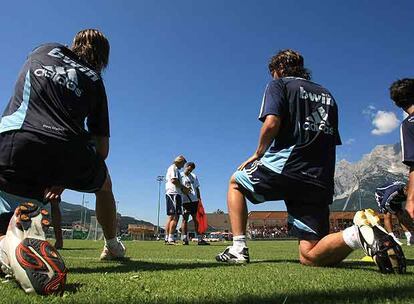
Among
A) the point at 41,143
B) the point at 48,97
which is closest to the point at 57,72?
the point at 48,97

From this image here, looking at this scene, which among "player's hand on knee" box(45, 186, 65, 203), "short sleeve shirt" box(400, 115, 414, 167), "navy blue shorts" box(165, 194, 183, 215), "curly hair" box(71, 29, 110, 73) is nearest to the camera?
"player's hand on knee" box(45, 186, 65, 203)

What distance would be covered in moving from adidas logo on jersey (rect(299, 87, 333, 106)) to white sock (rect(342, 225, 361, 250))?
1.52 metres

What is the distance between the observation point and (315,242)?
4020 millimetres

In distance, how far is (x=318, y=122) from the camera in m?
4.28

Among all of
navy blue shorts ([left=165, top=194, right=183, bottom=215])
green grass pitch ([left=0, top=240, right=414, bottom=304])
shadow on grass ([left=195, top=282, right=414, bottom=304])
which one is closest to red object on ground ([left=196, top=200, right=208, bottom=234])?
navy blue shorts ([left=165, top=194, right=183, bottom=215])

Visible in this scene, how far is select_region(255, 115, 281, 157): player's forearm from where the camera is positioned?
A: 426 centimetres

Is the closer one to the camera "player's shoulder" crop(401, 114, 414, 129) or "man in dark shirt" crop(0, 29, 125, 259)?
"man in dark shirt" crop(0, 29, 125, 259)

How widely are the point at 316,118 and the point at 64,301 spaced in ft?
10.1

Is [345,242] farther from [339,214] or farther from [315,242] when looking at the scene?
[339,214]

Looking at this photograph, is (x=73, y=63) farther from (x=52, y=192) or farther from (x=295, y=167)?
(x=295, y=167)

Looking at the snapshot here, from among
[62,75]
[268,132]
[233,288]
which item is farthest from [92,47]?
[233,288]

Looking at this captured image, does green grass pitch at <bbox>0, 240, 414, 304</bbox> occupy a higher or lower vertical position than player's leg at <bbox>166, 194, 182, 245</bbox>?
lower

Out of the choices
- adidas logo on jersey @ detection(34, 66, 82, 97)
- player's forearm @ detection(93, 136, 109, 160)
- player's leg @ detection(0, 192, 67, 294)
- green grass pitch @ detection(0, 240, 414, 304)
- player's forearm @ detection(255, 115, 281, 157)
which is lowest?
green grass pitch @ detection(0, 240, 414, 304)

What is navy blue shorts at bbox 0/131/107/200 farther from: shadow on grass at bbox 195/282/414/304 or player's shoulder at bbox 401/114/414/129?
player's shoulder at bbox 401/114/414/129
